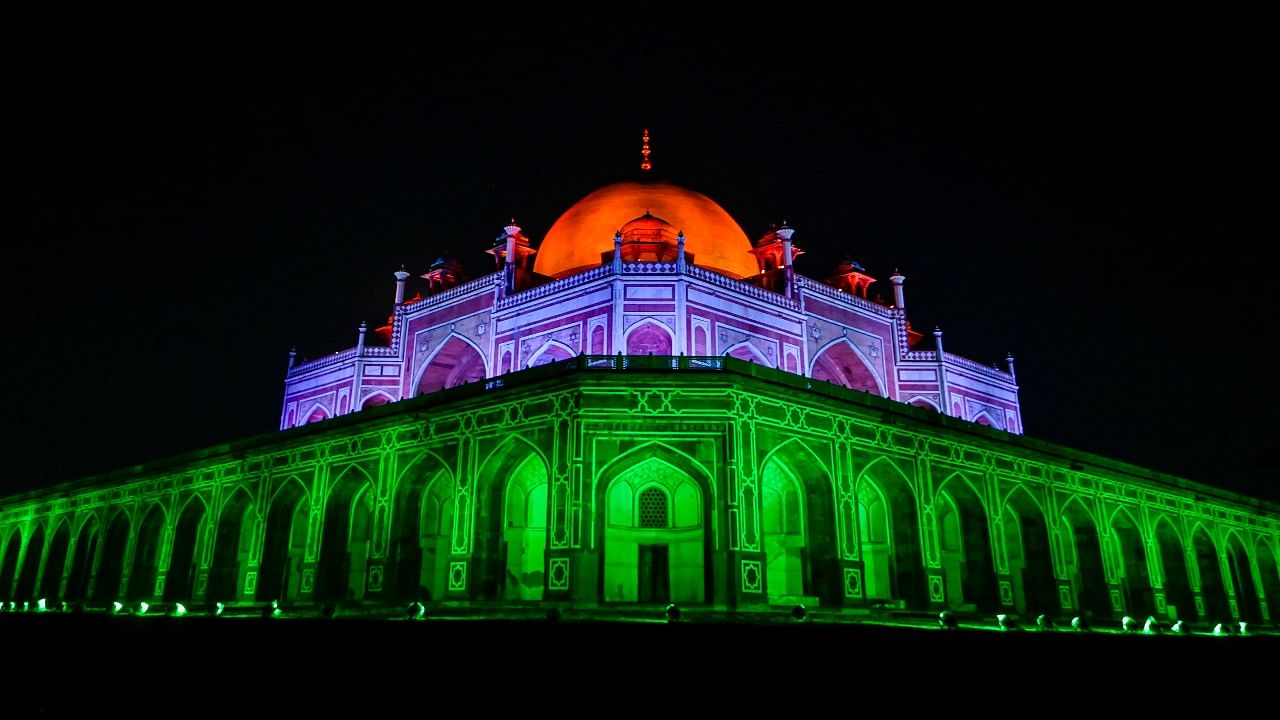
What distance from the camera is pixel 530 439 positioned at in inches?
688

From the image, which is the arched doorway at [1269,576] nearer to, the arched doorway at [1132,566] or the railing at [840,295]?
the arched doorway at [1132,566]

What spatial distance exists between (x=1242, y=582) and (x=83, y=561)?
3711 cm

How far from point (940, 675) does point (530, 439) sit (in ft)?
34.1

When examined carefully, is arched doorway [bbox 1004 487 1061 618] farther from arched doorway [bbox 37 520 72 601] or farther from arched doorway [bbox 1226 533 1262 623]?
arched doorway [bbox 37 520 72 601]

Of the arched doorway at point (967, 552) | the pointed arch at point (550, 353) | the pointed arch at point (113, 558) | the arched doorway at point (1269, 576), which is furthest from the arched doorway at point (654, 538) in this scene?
the arched doorway at point (1269, 576)

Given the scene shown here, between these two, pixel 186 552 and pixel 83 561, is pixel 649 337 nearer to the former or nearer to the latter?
pixel 186 552

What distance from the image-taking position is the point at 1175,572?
86.2 feet

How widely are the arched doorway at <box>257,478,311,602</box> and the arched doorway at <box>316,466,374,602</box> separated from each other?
2.25 feet

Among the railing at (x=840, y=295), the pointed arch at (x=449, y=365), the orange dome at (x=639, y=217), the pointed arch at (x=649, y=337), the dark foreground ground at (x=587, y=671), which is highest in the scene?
the orange dome at (x=639, y=217)

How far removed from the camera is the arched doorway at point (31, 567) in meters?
29.3

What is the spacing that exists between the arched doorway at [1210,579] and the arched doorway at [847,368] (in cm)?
1064

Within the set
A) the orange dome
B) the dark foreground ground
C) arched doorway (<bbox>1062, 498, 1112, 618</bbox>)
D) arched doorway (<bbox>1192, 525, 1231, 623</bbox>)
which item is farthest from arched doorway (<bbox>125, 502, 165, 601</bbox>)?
arched doorway (<bbox>1192, 525, 1231, 623</bbox>)

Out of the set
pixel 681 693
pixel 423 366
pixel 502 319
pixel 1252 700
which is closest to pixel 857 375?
pixel 502 319

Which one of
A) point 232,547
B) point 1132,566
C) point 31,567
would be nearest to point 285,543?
point 232,547
